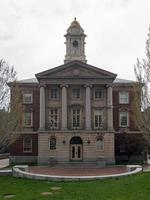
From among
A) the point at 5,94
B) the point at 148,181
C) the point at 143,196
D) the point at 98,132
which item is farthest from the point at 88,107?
the point at 143,196

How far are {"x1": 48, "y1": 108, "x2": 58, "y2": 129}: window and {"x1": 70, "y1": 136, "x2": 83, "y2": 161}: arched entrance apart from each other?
3.06 meters

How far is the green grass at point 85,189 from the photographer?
1962cm

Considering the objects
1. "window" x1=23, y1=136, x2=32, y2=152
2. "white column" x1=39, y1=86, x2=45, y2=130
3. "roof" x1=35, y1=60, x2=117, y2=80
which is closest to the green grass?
"white column" x1=39, y1=86, x2=45, y2=130

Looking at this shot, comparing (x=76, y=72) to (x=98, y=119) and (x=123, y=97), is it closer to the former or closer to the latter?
(x=98, y=119)

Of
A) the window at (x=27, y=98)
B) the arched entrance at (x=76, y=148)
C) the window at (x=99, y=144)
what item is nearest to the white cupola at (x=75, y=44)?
the window at (x=27, y=98)

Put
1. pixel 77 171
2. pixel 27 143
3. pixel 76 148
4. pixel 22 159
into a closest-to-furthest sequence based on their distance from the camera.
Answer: pixel 77 171 < pixel 76 148 < pixel 22 159 < pixel 27 143

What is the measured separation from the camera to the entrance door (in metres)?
50.5

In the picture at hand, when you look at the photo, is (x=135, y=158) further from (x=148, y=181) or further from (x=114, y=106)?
(x=148, y=181)

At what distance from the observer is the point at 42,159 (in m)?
49.6

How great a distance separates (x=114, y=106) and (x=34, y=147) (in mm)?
13060

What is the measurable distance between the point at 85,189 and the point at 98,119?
28.9 metres

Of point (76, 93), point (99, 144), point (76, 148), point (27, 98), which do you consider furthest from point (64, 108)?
point (27, 98)

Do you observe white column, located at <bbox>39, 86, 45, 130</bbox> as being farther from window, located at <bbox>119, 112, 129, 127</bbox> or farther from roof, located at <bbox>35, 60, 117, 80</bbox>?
window, located at <bbox>119, 112, 129, 127</bbox>

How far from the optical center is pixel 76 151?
166 feet
